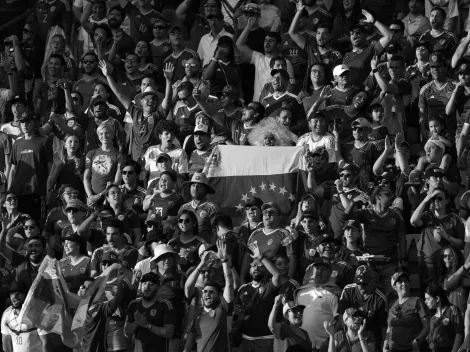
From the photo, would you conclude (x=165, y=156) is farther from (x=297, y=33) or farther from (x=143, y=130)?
(x=297, y=33)

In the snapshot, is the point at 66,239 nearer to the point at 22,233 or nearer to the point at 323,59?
the point at 22,233

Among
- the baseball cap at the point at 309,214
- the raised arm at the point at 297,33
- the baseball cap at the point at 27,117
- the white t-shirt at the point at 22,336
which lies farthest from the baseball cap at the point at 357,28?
the white t-shirt at the point at 22,336

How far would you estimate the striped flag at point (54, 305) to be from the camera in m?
18.5

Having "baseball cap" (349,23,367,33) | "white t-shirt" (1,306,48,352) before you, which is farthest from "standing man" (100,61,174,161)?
"white t-shirt" (1,306,48,352)

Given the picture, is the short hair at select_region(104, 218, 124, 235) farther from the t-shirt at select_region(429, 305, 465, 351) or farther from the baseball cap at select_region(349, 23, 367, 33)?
the baseball cap at select_region(349, 23, 367, 33)

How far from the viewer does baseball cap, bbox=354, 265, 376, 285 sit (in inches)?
702

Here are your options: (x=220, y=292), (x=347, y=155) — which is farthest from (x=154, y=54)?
(x=220, y=292)

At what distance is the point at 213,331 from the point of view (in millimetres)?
17844

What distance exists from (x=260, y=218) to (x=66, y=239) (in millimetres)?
2103

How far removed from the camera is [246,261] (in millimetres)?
18594

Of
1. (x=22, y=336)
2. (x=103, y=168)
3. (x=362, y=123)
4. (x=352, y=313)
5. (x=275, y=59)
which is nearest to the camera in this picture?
(x=352, y=313)

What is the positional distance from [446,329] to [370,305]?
777 millimetres

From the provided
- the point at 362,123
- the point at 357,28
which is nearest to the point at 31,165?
the point at 362,123

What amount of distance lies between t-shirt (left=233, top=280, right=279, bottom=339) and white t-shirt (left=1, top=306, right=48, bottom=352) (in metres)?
2.29
